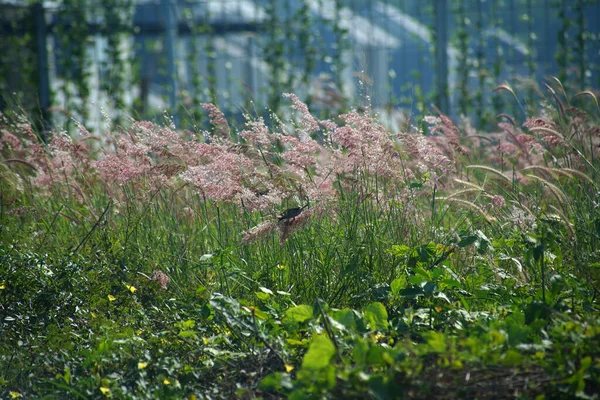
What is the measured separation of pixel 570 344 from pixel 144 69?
11766 mm

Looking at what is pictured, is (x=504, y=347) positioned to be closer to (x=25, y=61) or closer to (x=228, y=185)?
(x=228, y=185)

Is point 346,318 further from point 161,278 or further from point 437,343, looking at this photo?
point 161,278

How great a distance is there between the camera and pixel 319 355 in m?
2.17

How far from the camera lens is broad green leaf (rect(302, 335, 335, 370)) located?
214cm

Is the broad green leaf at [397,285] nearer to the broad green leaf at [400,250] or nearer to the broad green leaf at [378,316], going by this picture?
the broad green leaf at [400,250]

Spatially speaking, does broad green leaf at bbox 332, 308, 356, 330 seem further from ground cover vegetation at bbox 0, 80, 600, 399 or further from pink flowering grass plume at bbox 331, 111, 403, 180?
pink flowering grass plume at bbox 331, 111, 403, 180

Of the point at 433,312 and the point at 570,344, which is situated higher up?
the point at 570,344

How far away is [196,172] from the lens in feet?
10.1

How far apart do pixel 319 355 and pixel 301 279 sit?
1117mm

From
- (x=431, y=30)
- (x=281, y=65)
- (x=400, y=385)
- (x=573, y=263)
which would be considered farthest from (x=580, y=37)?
(x=400, y=385)

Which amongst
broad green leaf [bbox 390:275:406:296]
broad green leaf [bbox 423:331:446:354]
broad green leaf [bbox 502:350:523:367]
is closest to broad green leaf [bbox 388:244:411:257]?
broad green leaf [bbox 390:275:406:296]

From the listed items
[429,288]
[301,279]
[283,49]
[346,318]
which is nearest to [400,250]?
[429,288]

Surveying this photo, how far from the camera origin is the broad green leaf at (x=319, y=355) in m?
2.14

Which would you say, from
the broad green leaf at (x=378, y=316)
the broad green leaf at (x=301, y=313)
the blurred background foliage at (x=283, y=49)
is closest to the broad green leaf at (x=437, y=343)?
the broad green leaf at (x=378, y=316)
